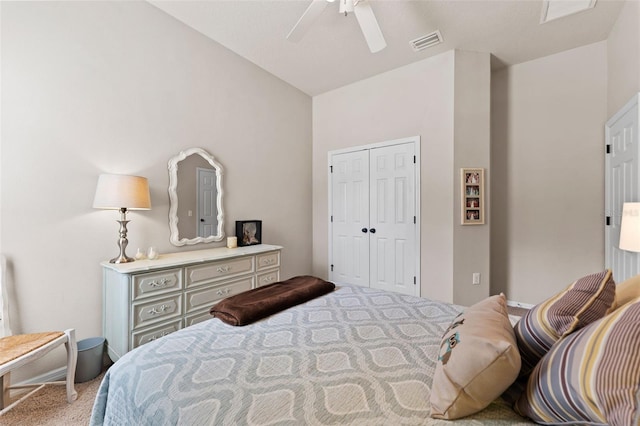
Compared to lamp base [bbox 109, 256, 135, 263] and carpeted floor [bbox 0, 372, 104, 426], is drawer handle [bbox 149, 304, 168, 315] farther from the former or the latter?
carpeted floor [bbox 0, 372, 104, 426]

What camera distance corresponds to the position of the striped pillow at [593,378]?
22.0 inches

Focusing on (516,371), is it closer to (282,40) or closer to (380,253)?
(380,253)

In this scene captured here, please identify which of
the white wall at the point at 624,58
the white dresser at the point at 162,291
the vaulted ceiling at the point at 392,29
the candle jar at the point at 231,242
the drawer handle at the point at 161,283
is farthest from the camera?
the candle jar at the point at 231,242

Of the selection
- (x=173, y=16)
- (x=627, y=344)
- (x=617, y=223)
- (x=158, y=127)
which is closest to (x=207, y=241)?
(x=158, y=127)

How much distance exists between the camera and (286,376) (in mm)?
1004

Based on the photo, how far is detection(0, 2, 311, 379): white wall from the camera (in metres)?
1.85

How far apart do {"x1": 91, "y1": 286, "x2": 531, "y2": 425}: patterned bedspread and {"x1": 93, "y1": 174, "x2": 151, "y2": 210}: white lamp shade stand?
3.88ft

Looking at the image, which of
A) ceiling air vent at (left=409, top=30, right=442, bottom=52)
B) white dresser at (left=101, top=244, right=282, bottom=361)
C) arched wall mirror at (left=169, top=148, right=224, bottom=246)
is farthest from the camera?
ceiling air vent at (left=409, top=30, right=442, bottom=52)

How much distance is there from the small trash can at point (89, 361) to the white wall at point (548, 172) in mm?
4050

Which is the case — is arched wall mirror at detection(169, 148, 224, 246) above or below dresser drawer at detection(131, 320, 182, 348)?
above

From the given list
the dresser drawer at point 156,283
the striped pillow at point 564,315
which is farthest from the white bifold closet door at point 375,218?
the striped pillow at point 564,315

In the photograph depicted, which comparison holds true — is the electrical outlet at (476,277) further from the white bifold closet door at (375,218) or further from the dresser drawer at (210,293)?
the dresser drawer at (210,293)

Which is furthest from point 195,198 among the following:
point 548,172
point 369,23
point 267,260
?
point 548,172

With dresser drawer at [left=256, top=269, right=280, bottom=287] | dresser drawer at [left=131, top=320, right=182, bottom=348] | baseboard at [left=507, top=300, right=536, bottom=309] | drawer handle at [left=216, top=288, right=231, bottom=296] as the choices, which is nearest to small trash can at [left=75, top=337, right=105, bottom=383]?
dresser drawer at [left=131, top=320, right=182, bottom=348]
